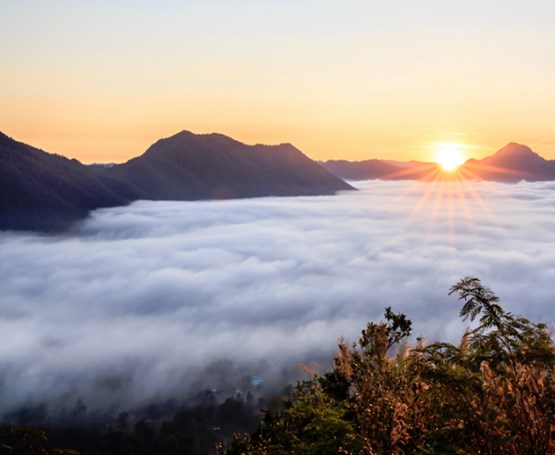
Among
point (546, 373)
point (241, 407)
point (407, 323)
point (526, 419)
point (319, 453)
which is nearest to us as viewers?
point (526, 419)

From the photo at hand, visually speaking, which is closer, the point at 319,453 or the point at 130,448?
the point at 319,453

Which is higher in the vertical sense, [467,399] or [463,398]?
[467,399]

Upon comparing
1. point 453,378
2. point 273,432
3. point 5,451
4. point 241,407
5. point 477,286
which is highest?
point 477,286

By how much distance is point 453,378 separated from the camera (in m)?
11.2

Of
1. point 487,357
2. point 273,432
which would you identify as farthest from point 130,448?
point 487,357

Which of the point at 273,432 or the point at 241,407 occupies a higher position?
the point at 273,432

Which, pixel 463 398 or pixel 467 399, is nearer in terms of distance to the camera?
pixel 467 399

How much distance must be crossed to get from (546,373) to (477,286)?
307 cm

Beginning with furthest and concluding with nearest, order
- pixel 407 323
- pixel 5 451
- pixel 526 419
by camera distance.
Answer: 1. pixel 407 323
2. pixel 5 451
3. pixel 526 419

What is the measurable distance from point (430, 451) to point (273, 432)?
13.9m

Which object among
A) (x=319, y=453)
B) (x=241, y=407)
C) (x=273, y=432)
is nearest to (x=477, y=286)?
(x=319, y=453)

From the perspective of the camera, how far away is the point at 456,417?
11.0 metres

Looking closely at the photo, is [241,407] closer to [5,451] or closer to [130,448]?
[130,448]

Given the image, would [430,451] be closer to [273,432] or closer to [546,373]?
[546,373]
